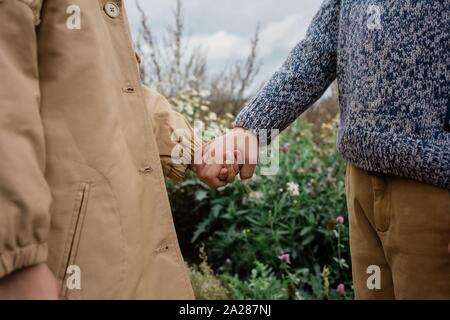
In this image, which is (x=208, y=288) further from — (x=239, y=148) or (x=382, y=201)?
(x=382, y=201)

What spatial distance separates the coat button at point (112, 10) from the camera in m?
1.24

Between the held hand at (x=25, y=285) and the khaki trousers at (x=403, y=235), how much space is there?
0.88 metres

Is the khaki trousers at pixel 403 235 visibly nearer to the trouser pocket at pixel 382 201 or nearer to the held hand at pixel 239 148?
the trouser pocket at pixel 382 201

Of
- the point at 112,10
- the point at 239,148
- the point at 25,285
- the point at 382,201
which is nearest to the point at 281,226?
the point at 239,148

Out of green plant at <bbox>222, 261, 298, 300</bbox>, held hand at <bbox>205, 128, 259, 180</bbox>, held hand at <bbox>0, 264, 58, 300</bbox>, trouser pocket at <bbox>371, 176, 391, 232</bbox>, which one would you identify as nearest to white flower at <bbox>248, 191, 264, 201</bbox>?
green plant at <bbox>222, 261, 298, 300</bbox>

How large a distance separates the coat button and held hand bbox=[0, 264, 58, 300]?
0.60 meters

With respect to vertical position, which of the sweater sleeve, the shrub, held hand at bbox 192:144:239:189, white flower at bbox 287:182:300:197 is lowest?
the shrub

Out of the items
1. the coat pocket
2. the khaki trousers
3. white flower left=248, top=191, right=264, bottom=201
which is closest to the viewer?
the coat pocket

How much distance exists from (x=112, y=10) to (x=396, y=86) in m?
0.72

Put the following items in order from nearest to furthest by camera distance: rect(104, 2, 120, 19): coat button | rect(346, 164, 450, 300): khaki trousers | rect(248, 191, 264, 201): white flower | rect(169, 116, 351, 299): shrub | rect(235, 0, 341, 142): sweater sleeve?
rect(104, 2, 120, 19): coat button < rect(346, 164, 450, 300): khaki trousers < rect(235, 0, 341, 142): sweater sleeve < rect(169, 116, 351, 299): shrub < rect(248, 191, 264, 201): white flower

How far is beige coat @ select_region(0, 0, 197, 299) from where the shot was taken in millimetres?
924

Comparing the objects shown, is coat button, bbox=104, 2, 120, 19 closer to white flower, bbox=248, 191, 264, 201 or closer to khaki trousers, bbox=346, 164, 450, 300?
khaki trousers, bbox=346, 164, 450, 300

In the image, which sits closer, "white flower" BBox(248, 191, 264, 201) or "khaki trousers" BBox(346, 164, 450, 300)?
"khaki trousers" BBox(346, 164, 450, 300)
